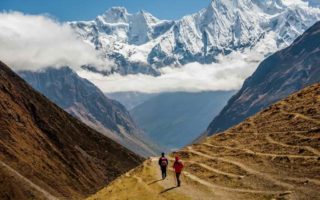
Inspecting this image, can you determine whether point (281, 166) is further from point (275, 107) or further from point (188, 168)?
Answer: point (275, 107)

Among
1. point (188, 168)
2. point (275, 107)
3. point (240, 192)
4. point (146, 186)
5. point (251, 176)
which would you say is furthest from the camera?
point (275, 107)

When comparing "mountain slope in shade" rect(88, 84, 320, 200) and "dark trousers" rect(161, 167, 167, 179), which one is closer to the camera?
"mountain slope in shade" rect(88, 84, 320, 200)

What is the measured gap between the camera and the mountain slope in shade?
196ft

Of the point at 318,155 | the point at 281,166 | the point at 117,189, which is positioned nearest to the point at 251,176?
the point at 281,166

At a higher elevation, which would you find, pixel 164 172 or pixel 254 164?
pixel 164 172

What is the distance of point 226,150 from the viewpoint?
8012cm

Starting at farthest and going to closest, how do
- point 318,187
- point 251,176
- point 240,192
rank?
point 251,176
point 240,192
point 318,187

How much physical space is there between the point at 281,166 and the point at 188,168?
47.8 ft

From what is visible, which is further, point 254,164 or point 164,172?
point 164,172

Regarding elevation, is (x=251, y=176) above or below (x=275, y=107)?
below

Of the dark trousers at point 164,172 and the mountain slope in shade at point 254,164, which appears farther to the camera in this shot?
the dark trousers at point 164,172

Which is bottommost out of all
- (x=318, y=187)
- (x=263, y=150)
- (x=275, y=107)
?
(x=318, y=187)

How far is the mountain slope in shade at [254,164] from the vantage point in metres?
59.8

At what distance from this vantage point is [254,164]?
69250mm
